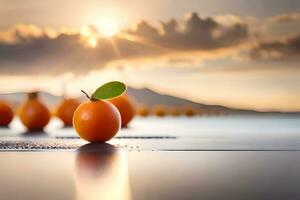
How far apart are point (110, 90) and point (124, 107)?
451 mm

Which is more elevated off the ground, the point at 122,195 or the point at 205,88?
the point at 205,88

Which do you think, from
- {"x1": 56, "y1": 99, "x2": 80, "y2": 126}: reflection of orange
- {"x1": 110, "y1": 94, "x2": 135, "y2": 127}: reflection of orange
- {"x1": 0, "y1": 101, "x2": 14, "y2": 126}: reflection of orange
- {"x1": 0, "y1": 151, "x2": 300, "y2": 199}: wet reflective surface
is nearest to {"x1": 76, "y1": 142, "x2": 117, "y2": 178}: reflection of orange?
{"x1": 0, "y1": 151, "x2": 300, "y2": 199}: wet reflective surface

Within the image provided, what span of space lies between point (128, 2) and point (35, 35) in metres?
0.47

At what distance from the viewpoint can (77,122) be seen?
3.55 ft

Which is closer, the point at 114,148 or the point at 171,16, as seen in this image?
the point at 114,148

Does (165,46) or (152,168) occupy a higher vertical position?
(165,46)

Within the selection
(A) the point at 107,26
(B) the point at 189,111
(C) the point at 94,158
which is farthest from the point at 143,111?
(C) the point at 94,158

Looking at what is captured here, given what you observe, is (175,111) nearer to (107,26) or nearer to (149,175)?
(107,26)

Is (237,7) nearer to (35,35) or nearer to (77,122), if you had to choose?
(35,35)

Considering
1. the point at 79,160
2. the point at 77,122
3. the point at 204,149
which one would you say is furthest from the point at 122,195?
the point at 77,122

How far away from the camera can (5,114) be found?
1.69m

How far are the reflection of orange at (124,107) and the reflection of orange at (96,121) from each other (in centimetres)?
40

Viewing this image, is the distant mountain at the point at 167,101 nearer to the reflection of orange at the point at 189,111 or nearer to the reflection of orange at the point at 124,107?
the reflection of orange at the point at 189,111

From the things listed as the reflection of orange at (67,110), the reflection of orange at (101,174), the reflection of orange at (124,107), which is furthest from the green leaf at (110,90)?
the reflection of orange at (67,110)
